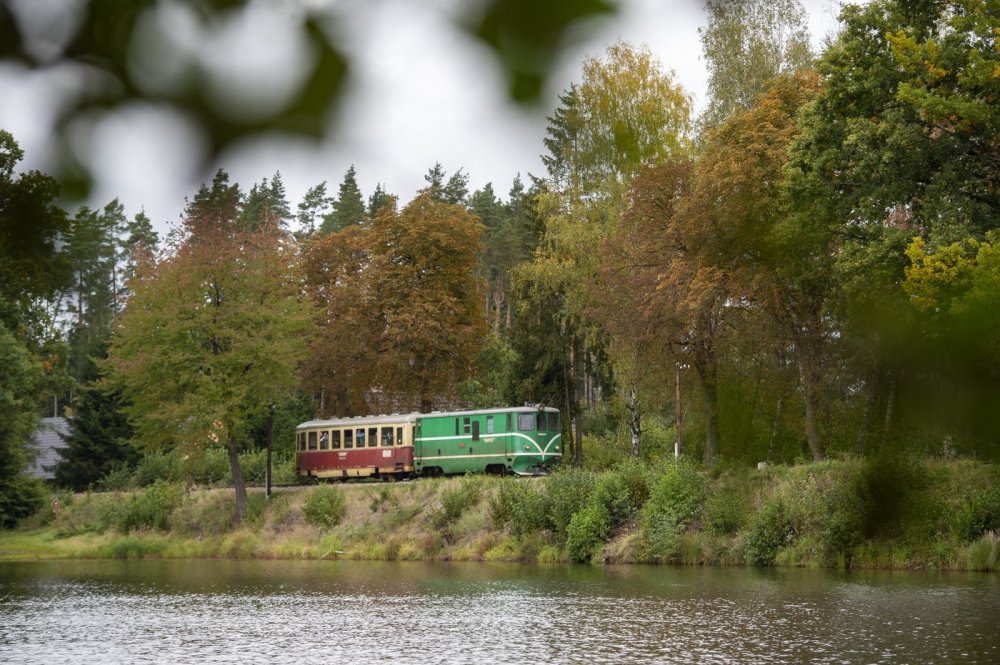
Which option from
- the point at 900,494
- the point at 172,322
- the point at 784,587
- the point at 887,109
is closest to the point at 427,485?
the point at 172,322

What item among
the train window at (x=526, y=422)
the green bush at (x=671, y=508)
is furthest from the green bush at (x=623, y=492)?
the train window at (x=526, y=422)

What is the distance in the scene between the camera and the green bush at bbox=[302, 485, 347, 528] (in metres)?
50.2

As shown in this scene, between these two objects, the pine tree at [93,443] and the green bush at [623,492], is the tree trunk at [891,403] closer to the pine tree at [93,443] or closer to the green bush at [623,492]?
the green bush at [623,492]

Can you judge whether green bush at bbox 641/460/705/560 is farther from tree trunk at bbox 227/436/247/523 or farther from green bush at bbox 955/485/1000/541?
tree trunk at bbox 227/436/247/523

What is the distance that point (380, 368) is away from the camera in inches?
2359

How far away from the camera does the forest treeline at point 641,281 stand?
3637mm

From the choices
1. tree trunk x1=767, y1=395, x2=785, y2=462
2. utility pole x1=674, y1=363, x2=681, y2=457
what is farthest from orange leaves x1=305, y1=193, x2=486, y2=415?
tree trunk x1=767, y1=395, x2=785, y2=462

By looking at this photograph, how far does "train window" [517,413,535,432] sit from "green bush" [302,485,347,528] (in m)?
9.16

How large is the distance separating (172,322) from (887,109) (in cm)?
3429

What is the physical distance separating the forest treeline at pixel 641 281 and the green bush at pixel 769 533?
9.92ft

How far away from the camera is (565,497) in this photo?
140 ft

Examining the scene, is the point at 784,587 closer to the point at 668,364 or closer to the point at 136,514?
the point at 668,364

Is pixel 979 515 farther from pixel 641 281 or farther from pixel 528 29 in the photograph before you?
pixel 528 29

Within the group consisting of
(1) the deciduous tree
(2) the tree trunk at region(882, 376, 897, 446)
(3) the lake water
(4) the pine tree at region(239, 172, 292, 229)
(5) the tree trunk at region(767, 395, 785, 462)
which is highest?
(1) the deciduous tree
